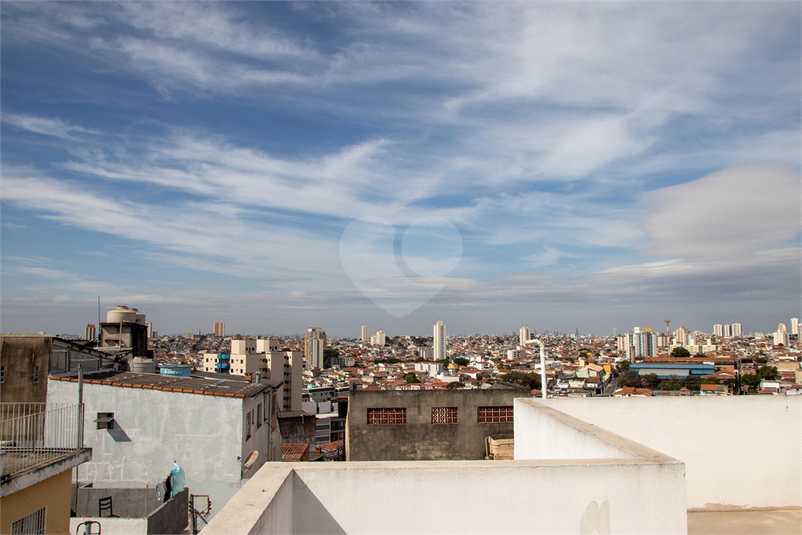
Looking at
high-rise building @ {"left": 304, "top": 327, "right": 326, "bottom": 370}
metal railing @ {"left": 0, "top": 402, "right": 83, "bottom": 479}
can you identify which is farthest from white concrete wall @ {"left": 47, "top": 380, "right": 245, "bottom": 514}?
high-rise building @ {"left": 304, "top": 327, "right": 326, "bottom": 370}

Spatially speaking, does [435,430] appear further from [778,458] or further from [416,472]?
[416,472]

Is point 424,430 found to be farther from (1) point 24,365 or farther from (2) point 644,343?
(2) point 644,343

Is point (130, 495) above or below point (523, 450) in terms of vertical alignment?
below

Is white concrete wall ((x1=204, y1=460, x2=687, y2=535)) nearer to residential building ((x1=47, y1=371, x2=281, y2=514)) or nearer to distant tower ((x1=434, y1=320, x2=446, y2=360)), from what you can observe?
residential building ((x1=47, y1=371, x2=281, y2=514))

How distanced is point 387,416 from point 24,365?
8.88 metres

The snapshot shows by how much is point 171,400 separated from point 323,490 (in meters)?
7.04

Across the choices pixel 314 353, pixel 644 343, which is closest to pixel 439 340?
pixel 314 353

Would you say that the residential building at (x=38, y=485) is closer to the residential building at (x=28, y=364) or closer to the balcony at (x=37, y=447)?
the balcony at (x=37, y=447)

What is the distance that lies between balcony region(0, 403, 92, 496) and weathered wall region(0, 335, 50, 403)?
34 centimetres

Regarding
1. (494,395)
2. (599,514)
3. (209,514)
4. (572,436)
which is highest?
(572,436)

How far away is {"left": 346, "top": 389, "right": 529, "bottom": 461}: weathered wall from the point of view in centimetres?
1429

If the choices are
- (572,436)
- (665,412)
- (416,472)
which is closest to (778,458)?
(665,412)

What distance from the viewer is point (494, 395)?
47.4ft

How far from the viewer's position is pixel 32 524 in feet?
17.7
